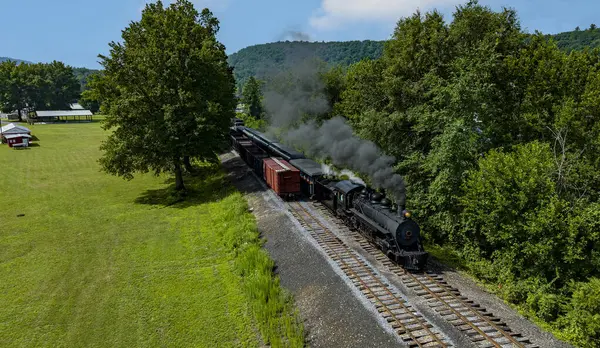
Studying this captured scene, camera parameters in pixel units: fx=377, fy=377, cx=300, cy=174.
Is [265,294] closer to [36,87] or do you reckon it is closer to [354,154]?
[354,154]

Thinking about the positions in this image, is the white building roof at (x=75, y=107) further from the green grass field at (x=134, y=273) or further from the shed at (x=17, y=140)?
the green grass field at (x=134, y=273)

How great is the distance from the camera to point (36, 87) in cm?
11050

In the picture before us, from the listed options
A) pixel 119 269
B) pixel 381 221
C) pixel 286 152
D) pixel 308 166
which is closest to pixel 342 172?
pixel 308 166

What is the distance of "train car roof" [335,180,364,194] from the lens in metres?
22.3

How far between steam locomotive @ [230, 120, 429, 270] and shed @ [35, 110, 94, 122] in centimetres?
9625

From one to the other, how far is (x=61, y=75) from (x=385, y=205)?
449 feet

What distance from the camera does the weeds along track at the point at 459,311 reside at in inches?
510

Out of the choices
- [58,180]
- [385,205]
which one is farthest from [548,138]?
[58,180]

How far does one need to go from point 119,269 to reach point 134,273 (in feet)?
4.27

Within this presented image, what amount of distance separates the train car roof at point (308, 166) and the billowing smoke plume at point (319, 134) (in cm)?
128

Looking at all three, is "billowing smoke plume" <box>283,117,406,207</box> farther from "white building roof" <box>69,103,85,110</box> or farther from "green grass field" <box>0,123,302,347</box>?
"white building roof" <box>69,103,85,110</box>

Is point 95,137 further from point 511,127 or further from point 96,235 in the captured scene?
point 511,127

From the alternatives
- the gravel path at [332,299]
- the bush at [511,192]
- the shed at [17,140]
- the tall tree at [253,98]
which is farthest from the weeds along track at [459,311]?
the tall tree at [253,98]

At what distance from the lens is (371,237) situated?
20.3 meters
